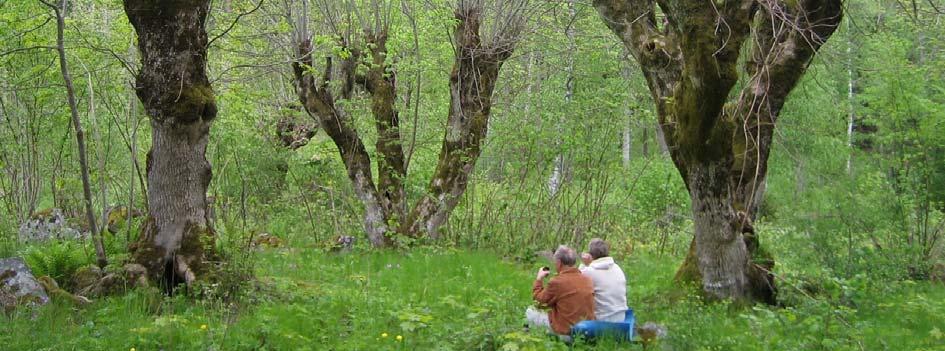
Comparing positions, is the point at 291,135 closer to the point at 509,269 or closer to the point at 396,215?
the point at 396,215

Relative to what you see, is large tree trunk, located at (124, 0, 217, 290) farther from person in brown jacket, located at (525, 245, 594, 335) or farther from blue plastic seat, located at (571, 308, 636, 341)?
blue plastic seat, located at (571, 308, 636, 341)

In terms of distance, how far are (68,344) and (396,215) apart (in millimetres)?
6953

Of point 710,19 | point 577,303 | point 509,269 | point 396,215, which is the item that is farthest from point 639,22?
point 396,215

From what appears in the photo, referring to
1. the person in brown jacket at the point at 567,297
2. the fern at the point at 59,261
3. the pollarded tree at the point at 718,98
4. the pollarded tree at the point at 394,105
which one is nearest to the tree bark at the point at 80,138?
the fern at the point at 59,261

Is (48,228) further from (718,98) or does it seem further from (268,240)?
(718,98)

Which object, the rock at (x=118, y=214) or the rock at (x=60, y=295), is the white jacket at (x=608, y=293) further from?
the rock at (x=118, y=214)

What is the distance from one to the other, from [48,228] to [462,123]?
6.33m

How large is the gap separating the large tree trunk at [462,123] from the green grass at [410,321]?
10.8ft

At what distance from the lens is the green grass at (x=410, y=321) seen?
561 centimetres

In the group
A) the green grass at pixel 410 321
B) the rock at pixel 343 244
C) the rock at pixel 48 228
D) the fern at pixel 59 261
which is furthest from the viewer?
the rock at pixel 343 244

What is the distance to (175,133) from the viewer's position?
7.14 metres

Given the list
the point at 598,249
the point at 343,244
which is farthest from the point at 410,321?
the point at 343,244

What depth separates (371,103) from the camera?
40.8 ft

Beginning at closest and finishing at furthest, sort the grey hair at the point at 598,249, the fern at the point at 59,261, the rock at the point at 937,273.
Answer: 1. the grey hair at the point at 598,249
2. the fern at the point at 59,261
3. the rock at the point at 937,273
